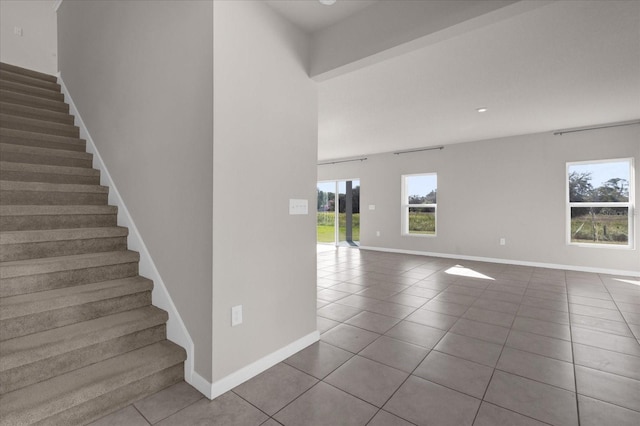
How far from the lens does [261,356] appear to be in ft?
6.82

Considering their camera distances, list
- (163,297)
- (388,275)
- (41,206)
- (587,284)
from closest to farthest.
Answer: (163,297), (41,206), (587,284), (388,275)

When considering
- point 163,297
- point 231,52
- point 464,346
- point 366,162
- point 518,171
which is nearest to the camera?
point 231,52

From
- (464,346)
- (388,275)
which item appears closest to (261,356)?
(464,346)

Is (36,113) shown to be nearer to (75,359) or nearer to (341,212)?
(75,359)

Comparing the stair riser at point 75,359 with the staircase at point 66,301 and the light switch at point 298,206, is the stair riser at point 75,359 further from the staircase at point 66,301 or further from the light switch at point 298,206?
the light switch at point 298,206

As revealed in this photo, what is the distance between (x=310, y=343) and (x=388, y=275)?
9.17ft

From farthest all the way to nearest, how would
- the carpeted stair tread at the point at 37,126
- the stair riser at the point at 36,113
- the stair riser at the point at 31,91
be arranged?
the stair riser at the point at 31,91 → the stair riser at the point at 36,113 → the carpeted stair tread at the point at 37,126

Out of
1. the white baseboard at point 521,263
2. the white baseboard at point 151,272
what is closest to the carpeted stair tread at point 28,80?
the white baseboard at point 151,272

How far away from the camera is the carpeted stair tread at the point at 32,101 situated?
11.1 feet

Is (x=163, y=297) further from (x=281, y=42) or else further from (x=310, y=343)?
(x=281, y=42)

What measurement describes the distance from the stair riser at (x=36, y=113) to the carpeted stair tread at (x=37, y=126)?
0.07 metres

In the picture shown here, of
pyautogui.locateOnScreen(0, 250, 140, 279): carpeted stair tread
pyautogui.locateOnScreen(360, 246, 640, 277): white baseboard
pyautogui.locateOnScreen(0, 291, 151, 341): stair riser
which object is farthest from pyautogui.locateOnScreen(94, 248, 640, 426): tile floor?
pyautogui.locateOnScreen(360, 246, 640, 277): white baseboard

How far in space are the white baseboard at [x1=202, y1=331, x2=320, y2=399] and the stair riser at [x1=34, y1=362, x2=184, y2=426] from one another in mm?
157

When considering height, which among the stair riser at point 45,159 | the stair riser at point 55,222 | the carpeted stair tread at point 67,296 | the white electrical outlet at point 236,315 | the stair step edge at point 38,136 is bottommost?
the white electrical outlet at point 236,315
